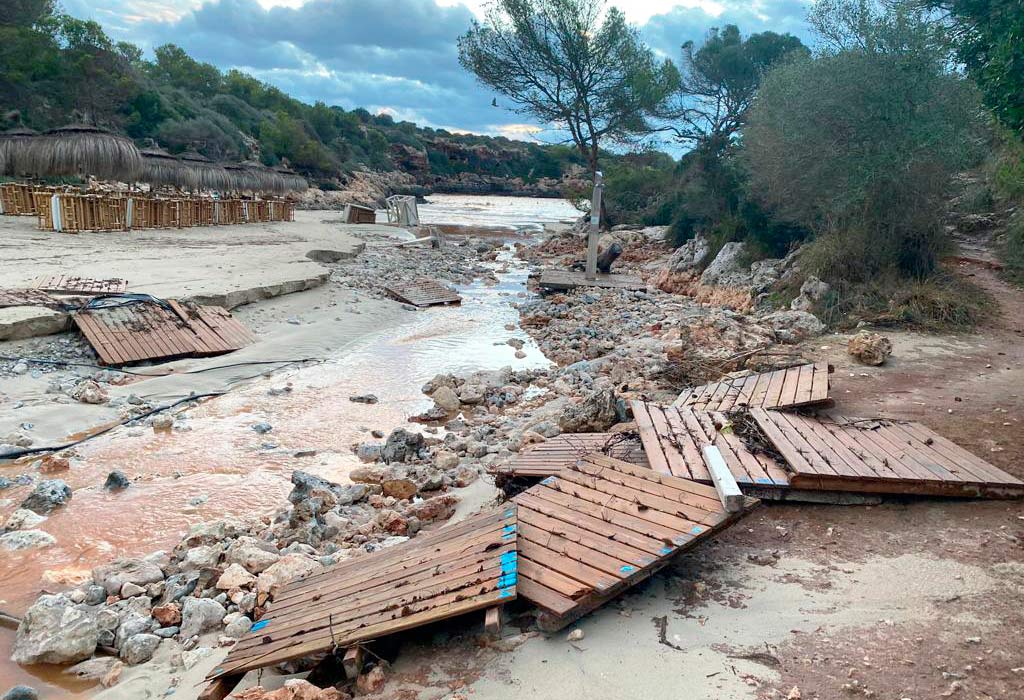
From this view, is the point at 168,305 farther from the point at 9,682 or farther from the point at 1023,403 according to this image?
the point at 1023,403

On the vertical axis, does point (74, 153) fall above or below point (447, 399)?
above

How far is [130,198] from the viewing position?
1969 cm

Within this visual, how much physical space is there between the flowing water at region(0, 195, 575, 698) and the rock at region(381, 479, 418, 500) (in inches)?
30.7

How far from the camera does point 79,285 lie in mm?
10188

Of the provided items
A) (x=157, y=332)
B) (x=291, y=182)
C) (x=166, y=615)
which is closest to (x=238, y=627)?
(x=166, y=615)

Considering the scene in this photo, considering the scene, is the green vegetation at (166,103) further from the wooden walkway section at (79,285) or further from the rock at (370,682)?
the rock at (370,682)

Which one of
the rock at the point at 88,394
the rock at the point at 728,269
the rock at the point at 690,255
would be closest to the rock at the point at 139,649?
the rock at the point at 88,394

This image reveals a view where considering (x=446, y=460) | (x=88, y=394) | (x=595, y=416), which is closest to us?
(x=446, y=460)

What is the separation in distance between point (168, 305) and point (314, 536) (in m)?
6.54

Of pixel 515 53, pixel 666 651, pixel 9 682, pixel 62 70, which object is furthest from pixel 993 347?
pixel 62 70

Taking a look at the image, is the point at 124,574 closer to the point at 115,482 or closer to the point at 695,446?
the point at 115,482

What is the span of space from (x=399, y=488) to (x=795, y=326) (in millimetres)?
6793

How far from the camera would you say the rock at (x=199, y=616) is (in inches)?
155

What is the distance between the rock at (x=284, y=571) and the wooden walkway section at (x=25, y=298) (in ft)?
22.0
